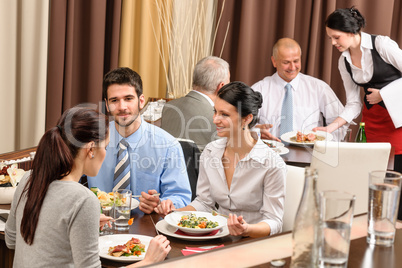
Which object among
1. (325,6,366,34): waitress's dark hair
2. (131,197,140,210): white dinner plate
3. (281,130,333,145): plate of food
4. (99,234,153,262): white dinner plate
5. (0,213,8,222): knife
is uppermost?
(325,6,366,34): waitress's dark hair

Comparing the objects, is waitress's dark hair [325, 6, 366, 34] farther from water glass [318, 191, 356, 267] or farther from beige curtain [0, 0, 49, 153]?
water glass [318, 191, 356, 267]

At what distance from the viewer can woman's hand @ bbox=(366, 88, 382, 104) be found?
10.6ft

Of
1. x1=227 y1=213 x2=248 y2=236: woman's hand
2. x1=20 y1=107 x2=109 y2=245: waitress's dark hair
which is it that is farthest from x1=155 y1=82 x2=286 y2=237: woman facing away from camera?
x1=20 y1=107 x2=109 y2=245: waitress's dark hair

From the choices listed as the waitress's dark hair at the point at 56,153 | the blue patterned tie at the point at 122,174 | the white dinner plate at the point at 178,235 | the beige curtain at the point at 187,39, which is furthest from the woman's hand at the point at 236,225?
the beige curtain at the point at 187,39

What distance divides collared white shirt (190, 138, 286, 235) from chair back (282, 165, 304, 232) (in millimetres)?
59

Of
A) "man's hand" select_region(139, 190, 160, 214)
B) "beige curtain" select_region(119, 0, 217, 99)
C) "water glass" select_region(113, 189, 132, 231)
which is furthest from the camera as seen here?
"beige curtain" select_region(119, 0, 217, 99)

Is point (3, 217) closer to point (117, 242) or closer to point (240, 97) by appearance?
point (117, 242)

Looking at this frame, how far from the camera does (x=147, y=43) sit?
4.24 meters

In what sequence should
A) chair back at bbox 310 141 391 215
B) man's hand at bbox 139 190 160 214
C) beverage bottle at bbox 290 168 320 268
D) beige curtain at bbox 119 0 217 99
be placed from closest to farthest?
beverage bottle at bbox 290 168 320 268
man's hand at bbox 139 190 160 214
chair back at bbox 310 141 391 215
beige curtain at bbox 119 0 217 99

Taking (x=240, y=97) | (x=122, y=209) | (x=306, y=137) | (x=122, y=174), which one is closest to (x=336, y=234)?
(x=122, y=209)

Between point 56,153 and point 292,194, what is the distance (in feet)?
3.48

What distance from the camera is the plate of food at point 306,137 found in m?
3.24

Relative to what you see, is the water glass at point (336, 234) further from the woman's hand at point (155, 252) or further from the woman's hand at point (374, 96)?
the woman's hand at point (374, 96)

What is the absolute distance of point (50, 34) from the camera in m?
3.59
